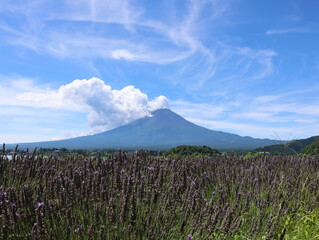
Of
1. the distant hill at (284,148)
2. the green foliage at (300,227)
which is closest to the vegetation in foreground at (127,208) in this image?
the green foliage at (300,227)

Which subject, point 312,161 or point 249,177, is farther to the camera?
point 312,161

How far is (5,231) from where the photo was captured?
2146 mm

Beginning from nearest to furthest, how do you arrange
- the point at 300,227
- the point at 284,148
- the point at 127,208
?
the point at 127,208, the point at 300,227, the point at 284,148

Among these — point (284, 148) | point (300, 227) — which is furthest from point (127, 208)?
point (284, 148)

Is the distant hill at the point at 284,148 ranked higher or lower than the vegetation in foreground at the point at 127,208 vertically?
higher

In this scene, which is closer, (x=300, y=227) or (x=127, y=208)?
(x=127, y=208)

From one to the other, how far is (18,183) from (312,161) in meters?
5.26

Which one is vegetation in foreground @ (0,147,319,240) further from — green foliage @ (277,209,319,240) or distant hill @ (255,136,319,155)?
distant hill @ (255,136,319,155)

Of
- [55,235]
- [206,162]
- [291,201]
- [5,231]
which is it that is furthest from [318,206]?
[5,231]

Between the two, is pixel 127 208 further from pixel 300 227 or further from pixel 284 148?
pixel 284 148

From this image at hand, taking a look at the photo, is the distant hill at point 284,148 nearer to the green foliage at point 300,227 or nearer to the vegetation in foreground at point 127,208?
the vegetation in foreground at point 127,208

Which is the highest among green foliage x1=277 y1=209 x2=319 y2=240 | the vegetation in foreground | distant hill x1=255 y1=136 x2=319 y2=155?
distant hill x1=255 y1=136 x2=319 y2=155

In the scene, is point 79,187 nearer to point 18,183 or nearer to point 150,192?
point 150,192

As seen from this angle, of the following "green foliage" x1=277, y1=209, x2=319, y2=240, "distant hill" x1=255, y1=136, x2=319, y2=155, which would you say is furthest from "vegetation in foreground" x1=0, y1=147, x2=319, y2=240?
"distant hill" x1=255, y1=136, x2=319, y2=155
